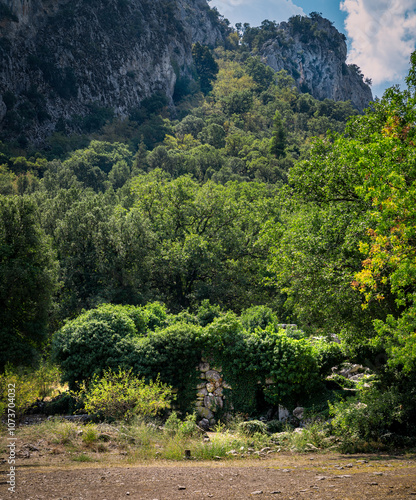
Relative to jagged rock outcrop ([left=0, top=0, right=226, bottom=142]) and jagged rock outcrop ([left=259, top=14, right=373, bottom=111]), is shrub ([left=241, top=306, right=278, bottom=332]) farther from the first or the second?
jagged rock outcrop ([left=259, top=14, right=373, bottom=111])

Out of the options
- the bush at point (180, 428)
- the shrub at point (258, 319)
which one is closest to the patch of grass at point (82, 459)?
the bush at point (180, 428)

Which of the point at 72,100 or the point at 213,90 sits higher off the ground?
the point at 213,90

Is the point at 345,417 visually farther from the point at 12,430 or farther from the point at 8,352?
the point at 8,352

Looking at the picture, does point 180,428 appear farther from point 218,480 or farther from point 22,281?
point 22,281

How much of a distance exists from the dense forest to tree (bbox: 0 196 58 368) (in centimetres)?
6

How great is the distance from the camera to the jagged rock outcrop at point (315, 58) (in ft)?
504

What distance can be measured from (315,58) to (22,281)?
170 meters

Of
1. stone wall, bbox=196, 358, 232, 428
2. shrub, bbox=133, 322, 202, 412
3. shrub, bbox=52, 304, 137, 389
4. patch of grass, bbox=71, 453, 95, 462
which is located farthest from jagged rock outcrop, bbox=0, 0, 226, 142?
patch of grass, bbox=71, 453, 95, 462

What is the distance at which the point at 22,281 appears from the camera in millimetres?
17562

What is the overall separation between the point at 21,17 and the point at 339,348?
7642 cm

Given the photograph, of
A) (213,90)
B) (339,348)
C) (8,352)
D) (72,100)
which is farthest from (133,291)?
Result: (213,90)

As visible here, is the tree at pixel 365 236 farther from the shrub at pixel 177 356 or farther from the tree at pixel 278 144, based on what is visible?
the tree at pixel 278 144

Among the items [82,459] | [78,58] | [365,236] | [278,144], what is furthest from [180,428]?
[78,58]

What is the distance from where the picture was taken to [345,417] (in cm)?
994
